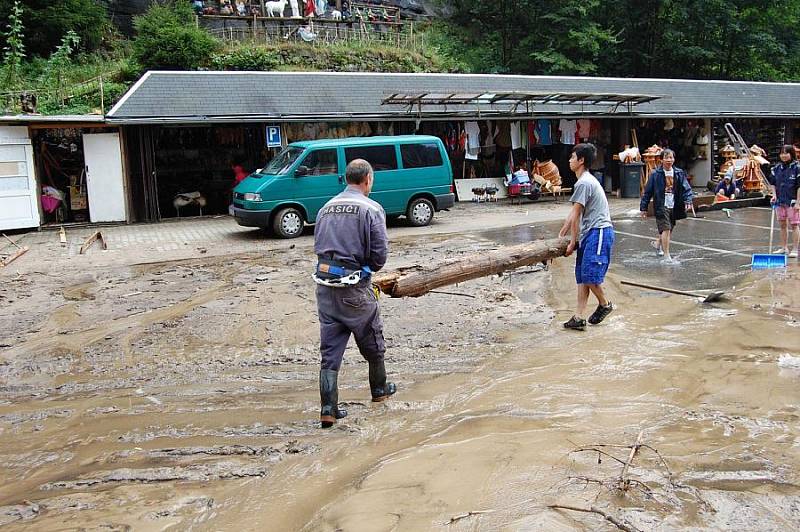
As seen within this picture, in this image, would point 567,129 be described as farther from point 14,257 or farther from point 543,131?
point 14,257

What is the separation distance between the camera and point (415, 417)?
4.78 m

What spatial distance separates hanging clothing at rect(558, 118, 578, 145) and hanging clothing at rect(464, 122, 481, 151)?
8.99ft

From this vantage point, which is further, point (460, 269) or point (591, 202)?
point (460, 269)

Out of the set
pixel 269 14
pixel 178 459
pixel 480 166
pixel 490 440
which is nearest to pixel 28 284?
pixel 178 459

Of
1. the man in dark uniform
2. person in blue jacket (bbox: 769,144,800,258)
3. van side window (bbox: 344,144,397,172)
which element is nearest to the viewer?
the man in dark uniform

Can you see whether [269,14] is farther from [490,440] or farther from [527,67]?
[490,440]

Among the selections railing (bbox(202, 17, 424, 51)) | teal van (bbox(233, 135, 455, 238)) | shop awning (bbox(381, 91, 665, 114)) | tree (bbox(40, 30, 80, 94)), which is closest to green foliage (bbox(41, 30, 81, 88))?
tree (bbox(40, 30, 80, 94))

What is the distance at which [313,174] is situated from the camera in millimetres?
13836

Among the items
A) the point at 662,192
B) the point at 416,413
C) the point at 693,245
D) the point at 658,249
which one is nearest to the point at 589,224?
the point at 416,413

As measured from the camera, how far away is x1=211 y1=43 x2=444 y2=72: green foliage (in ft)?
88.5

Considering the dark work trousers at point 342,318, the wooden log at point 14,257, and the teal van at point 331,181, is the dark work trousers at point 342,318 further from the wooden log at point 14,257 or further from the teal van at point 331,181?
the teal van at point 331,181

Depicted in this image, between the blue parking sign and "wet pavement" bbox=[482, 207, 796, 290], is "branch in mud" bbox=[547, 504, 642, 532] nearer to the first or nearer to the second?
"wet pavement" bbox=[482, 207, 796, 290]

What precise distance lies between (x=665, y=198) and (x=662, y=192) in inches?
15.0

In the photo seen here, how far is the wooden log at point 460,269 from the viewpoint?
21.3 feet
